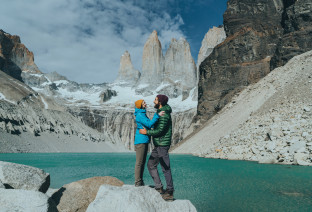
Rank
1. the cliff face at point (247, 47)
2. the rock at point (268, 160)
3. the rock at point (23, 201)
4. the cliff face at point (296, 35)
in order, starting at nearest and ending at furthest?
1. the rock at point (23, 201)
2. the rock at point (268, 160)
3. the cliff face at point (296, 35)
4. the cliff face at point (247, 47)

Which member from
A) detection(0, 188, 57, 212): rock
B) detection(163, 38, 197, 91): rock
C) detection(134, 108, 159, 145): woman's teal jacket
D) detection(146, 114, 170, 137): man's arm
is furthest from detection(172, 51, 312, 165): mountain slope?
detection(163, 38, 197, 91): rock

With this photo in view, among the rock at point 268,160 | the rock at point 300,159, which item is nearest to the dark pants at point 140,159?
the rock at point 300,159

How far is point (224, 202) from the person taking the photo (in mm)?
7473

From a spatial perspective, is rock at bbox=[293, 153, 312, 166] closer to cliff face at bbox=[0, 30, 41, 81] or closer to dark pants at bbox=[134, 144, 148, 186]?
dark pants at bbox=[134, 144, 148, 186]

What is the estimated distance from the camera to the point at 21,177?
5.64 metres

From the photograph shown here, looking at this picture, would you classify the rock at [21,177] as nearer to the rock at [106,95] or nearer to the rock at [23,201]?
the rock at [23,201]

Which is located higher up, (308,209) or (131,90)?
(131,90)

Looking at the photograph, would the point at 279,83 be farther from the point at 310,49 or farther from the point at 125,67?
the point at 125,67

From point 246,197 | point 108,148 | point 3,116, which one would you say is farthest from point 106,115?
point 246,197

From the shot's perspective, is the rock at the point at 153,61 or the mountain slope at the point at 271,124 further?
the rock at the point at 153,61

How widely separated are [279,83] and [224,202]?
3294 centimetres

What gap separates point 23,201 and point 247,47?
50860mm

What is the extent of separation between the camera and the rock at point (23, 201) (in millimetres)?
4336

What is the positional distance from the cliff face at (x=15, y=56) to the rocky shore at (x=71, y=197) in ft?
455
